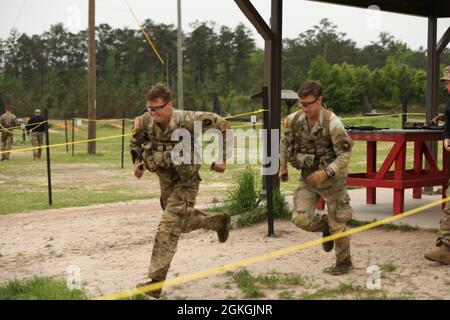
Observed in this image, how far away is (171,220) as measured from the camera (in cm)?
575

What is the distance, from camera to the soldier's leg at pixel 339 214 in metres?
6.34

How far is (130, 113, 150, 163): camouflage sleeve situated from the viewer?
5930mm

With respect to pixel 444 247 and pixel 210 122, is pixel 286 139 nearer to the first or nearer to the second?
pixel 210 122

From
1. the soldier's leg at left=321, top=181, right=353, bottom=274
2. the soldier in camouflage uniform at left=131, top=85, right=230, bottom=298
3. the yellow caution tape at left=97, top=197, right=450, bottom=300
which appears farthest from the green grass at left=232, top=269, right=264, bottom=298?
the soldier's leg at left=321, top=181, right=353, bottom=274

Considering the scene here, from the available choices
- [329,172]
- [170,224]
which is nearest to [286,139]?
[329,172]

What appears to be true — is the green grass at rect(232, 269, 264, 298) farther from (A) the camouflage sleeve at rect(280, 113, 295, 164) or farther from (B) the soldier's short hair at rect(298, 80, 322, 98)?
(B) the soldier's short hair at rect(298, 80, 322, 98)

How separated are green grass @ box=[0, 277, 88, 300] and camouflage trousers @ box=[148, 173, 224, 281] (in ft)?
2.14

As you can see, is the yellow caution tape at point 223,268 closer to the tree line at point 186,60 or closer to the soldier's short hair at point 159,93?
the soldier's short hair at point 159,93

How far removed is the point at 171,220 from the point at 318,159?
1468 millimetres

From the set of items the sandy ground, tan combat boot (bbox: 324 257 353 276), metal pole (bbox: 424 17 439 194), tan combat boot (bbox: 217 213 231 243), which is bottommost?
the sandy ground

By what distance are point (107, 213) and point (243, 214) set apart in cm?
259

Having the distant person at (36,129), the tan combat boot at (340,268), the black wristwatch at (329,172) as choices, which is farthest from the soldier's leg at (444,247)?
the distant person at (36,129)

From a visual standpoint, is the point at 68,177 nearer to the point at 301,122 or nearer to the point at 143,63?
the point at 301,122
